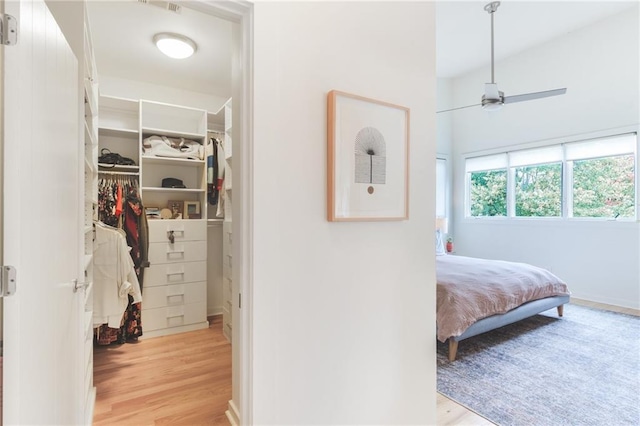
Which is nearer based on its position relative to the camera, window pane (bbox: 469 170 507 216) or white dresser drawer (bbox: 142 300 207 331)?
white dresser drawer (bbox: 142 300 207 331)

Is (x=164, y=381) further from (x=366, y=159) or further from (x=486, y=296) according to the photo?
(x=486, y=296)

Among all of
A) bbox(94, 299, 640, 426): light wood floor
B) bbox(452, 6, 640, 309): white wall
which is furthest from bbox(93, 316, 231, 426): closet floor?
bbox(452, 6, 640, 309): white wall

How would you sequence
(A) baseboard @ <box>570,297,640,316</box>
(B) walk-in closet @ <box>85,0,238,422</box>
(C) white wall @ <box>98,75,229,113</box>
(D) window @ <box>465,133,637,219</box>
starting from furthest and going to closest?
(D) window @ <box>465,133,637,219</box> → (A) baseboard @ <box>570,297,640,316</box> → (C) white wall @ <box>98,75,229,113</box> → (B) walk-in closet @ <box>85,0,238,422</box>

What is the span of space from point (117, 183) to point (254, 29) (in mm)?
2700

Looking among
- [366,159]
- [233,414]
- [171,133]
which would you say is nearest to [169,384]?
[233,414]

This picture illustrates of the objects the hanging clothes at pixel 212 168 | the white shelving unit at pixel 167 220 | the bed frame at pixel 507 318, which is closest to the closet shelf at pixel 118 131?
the white shelving unit at pixel 167 220

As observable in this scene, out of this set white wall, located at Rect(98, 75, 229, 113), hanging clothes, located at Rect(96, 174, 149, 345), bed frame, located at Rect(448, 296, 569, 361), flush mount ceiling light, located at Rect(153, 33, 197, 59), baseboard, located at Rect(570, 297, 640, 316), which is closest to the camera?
bed frame, located at Rect(448, 296, 569, 361)

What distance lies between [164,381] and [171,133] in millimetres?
2355

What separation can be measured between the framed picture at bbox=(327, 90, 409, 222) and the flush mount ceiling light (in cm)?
210

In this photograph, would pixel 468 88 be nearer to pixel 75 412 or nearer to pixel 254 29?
pixel 254 29

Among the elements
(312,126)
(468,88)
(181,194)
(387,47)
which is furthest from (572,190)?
(181,194)

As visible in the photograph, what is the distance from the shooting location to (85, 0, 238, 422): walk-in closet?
256 cm

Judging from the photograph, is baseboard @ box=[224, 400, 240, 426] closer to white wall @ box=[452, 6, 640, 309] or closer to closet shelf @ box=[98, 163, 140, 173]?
closet shelf @ box=[98, 163, 140, 173]

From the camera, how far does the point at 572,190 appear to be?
15.2 ft
